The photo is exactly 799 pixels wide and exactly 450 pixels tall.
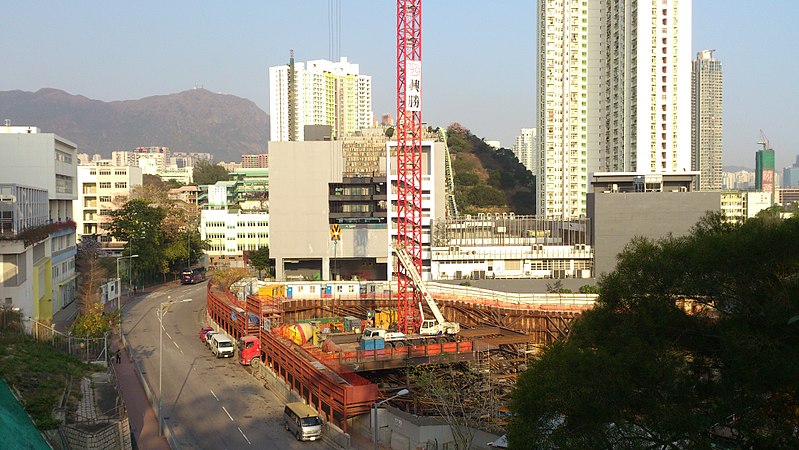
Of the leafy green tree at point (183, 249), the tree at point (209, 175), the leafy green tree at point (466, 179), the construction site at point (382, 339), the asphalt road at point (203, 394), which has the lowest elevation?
the asphalt road at point (203, 394)

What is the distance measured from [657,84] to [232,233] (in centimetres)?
5438

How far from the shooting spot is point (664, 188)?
66.0m

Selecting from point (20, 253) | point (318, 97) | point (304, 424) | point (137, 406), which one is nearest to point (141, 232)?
point (20, 253)

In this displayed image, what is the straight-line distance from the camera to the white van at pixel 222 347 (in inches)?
1702

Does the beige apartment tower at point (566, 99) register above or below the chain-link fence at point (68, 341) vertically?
above

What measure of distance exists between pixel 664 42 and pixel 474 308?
4882 cm

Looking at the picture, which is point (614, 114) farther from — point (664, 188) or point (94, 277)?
point (94, 277)

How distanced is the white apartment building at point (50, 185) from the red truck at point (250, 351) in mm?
13497

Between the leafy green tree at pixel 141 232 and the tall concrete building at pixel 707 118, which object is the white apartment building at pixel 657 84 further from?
the tall concrete building at pixel 707 118

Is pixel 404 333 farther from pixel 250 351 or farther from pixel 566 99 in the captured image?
pixel 566 99

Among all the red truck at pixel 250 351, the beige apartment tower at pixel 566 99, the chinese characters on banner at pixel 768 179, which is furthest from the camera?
the chinese characters on banner at pixel 768 179

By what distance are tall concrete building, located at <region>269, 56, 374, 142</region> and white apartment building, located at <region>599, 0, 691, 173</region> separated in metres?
99.6

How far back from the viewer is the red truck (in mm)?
41281

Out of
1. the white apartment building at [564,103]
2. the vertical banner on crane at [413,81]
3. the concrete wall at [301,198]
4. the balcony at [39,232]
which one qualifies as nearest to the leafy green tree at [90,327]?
the balcony at [39,232]
